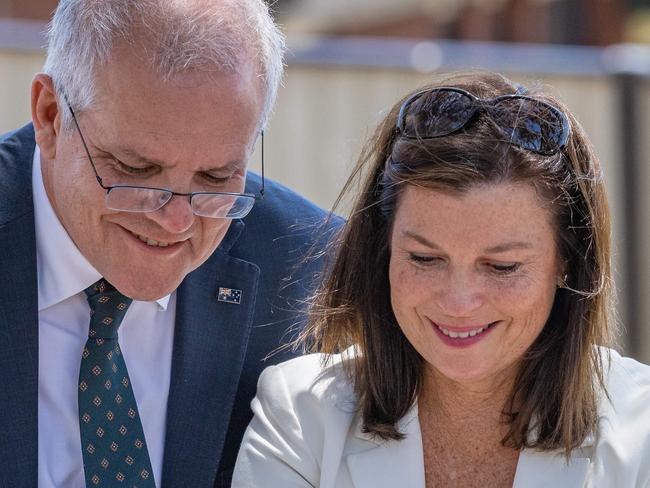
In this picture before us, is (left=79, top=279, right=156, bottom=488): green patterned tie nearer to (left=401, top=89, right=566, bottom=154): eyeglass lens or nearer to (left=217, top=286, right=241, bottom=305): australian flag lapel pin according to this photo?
(left=217, top=286, right=241, bottom=305): australian flag lapel pin

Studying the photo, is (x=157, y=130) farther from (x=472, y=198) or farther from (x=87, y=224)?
(x=472, y=198)

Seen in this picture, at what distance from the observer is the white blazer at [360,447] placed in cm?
283

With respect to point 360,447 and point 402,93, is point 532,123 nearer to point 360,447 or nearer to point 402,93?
point 360,447

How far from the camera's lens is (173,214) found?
288 cm

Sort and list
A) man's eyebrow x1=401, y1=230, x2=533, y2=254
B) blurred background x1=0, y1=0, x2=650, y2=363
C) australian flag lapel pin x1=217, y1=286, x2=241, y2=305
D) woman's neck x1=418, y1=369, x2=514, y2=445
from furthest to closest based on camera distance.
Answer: blurred background x1=0, y1=0, x2=650, y2=363, australian flag lapel pin x1=217, y1=286, x2=241, y2=305, woman's neck x1=418, y1=369, x2=514, y2=445, man's eyebrow x1=401, y1=230, x2=533, y2=254

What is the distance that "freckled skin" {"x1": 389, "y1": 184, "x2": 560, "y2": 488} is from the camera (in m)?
2.79

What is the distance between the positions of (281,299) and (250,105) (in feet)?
2.28

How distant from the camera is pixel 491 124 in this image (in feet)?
9.41

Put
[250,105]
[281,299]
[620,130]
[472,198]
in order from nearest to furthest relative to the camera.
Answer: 1. [472,198]
2. [250,105]
3. [281,299]
4. [620,130]

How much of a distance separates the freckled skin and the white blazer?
0.09 metres

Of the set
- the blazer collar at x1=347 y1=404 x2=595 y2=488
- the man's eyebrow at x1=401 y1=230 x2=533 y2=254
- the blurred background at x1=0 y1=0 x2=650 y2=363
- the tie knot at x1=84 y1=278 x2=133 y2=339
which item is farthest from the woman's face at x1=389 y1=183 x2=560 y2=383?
the blurred background at x1=0 y1=0 x2=650 y2=363

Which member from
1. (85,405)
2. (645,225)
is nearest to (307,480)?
(85,405)

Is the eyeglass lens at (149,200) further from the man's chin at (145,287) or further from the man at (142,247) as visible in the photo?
the man's chin at (145,287)

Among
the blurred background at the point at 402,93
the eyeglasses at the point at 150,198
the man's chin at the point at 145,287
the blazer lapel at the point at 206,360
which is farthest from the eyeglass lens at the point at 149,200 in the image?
the blurred background at the point at 402,93
